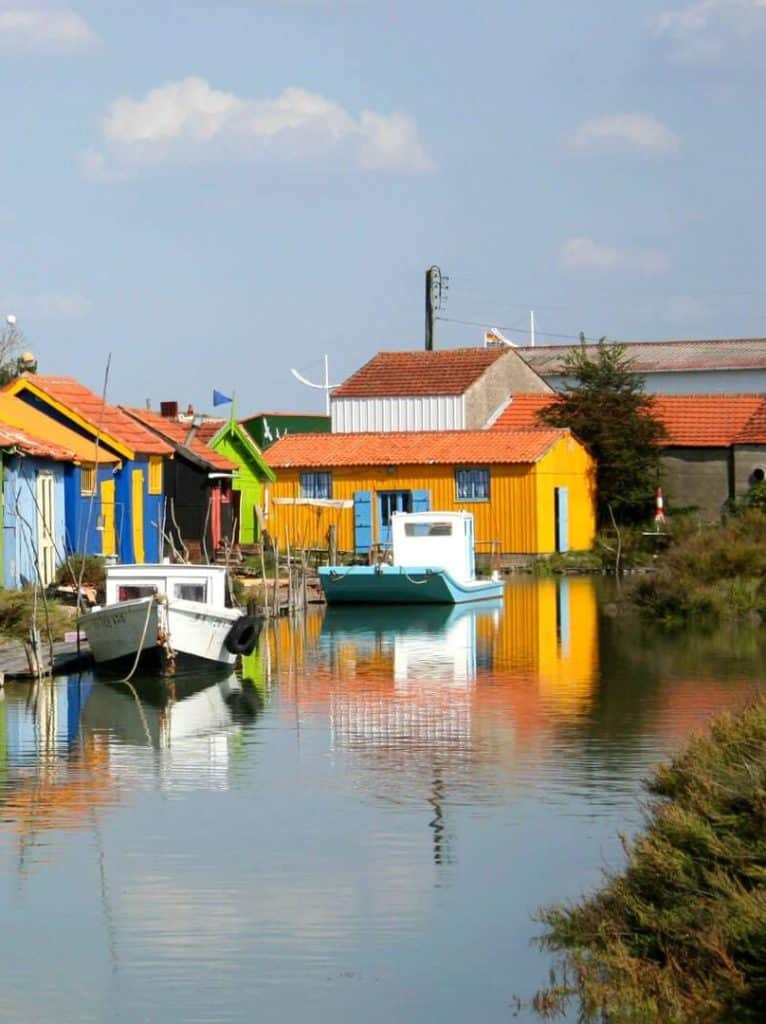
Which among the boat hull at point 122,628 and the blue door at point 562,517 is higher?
the blue door at point 562,517

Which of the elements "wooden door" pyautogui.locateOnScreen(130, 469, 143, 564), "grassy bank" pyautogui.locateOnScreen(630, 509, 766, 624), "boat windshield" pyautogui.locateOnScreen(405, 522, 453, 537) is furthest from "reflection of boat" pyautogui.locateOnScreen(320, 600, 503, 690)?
"wooden door" pyautogui.locateOnScreen(130, 469, 143, 564)

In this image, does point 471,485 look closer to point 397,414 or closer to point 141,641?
point 397,414

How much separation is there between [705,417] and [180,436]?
1763 cm

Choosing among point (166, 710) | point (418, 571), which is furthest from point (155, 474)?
point (166, 710)

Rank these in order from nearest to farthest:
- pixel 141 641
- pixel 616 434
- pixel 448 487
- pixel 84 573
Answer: pixel 141 641, pixel 84 573, pixel 448 487, pixel 616 434

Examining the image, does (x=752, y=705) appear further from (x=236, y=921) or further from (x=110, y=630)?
(x=110, y=630)

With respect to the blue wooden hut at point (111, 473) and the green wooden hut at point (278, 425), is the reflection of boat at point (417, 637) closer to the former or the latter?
the blue wooden hut at point (111, 473)

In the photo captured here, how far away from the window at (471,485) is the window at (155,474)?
443 inches

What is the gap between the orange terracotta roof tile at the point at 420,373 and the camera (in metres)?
63.6

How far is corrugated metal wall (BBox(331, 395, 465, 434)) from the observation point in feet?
206

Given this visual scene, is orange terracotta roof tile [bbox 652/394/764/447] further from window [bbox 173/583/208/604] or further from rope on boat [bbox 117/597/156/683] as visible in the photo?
rope on boat [bbox 117/597/156/683]

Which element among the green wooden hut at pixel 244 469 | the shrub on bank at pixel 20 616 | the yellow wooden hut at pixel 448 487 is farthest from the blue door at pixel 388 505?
the shrub on bank at pixel 20 616

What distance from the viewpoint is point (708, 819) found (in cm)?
1135

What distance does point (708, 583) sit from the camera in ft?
125
